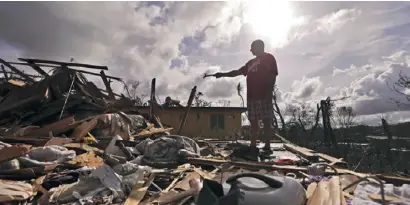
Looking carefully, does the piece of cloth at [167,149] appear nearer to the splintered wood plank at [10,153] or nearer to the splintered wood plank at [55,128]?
the splintered wood plank at [10,153]

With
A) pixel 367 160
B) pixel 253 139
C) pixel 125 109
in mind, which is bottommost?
pixel 367 160

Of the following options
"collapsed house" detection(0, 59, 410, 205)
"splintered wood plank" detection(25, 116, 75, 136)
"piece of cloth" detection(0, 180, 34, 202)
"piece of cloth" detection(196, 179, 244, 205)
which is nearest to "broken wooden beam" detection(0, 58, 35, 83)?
"collapsed house" detection(0, 59, 410, 205)

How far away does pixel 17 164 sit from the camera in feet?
9.72

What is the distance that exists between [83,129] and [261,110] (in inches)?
114

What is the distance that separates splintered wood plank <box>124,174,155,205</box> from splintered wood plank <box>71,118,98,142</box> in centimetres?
260

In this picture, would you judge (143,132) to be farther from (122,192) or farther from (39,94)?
(122,192)

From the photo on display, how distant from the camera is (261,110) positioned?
450 cm

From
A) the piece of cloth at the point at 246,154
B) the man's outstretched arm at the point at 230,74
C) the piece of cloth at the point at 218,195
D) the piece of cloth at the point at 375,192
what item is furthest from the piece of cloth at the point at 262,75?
the piece of cloth at the point at 218,195

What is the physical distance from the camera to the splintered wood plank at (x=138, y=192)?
2144 millimetres

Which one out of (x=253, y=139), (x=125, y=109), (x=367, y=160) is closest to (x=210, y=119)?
(x=367, y=160)

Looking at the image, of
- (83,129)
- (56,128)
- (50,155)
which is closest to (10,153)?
(50,155)

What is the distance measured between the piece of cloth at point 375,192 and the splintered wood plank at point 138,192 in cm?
150

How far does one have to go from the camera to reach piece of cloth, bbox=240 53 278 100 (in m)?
4.52

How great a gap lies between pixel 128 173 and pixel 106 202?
514 mm
